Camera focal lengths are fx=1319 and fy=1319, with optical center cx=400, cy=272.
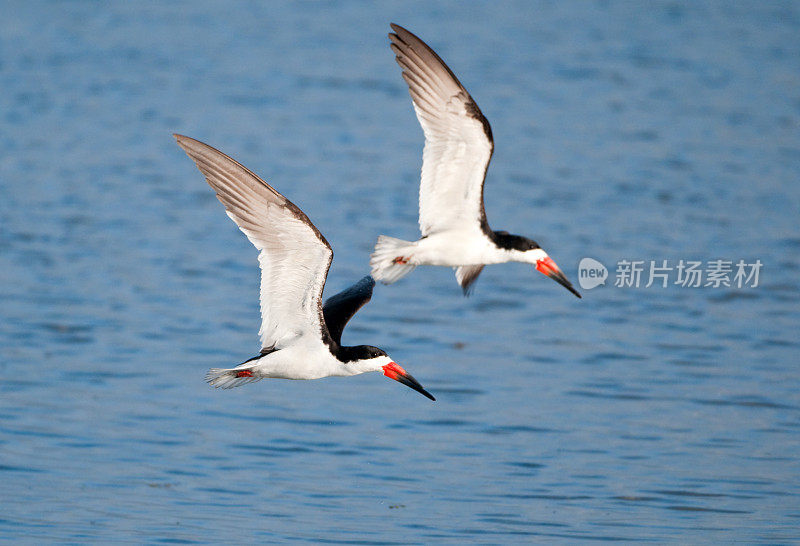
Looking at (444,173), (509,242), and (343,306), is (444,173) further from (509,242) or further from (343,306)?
(343,306)

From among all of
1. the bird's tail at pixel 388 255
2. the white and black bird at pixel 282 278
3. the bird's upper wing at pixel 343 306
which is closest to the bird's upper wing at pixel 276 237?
the white and black bird at pixel 282 278

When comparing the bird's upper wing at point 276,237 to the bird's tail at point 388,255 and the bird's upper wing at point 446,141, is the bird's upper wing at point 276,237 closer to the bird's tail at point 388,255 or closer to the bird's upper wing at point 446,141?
the bird's tail at point 388,255

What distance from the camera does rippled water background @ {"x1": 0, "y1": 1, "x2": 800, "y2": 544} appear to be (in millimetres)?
8883

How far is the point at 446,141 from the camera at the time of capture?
863 cm

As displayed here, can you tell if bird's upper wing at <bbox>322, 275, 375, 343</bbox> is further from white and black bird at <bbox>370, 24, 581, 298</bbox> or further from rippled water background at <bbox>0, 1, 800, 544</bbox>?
rippled water background at <bbox>0, 1, 800, 544</bbox>

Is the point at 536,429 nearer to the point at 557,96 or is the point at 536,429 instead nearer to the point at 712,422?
the point at 712,422

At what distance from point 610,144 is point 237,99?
21.3 ft

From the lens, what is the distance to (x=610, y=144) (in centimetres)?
2048

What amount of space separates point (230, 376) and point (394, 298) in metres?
6.07

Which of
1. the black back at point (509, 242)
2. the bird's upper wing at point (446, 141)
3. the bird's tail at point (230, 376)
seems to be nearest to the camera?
the bird's tail at point (230, 376)

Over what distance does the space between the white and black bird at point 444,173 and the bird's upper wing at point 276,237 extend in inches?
42.6

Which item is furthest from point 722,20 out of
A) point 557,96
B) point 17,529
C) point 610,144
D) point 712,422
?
point 17,529

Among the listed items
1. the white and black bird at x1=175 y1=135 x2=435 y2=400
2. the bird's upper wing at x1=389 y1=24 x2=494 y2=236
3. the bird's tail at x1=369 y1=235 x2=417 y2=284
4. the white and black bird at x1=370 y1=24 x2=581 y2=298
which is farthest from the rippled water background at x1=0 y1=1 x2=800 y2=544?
the bird's upper wing at x1=389 y1=24 x2=494 y2=236

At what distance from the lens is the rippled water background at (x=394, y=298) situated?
8883 millimetres
